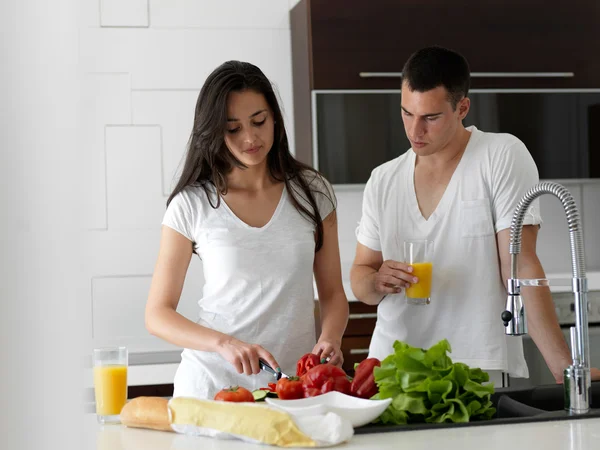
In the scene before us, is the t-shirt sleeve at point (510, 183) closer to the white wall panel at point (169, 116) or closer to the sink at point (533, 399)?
the sink at point (533, 399)

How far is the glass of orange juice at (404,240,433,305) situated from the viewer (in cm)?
183

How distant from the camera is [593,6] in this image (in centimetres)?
352

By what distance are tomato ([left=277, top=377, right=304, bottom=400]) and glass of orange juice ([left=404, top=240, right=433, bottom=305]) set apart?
627 mm

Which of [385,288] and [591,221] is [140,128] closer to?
[385,288]

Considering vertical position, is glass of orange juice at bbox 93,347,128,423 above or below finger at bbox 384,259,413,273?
below

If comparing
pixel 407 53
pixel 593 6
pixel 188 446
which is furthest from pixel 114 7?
pixel 188 446

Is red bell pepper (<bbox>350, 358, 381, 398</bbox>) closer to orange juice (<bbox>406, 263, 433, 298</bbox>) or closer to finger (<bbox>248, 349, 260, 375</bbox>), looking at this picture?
finger (<bbox>248, 349, 260, 375</bbox>)

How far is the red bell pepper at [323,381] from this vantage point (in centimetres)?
126

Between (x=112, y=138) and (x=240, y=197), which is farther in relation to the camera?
(x=112, y=138)

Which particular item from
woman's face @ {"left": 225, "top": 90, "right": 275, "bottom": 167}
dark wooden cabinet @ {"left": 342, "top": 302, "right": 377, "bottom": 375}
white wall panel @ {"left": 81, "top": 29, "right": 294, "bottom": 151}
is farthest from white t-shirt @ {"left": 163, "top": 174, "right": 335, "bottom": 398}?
white wall panel @ {"left": 81, "top": 29, "right": 294, "bottom": 151}

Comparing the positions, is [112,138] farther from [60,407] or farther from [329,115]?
[60,407]

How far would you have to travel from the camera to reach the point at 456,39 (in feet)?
11.1

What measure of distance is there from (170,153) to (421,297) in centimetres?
192

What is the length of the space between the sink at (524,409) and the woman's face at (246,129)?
2.50 feet
